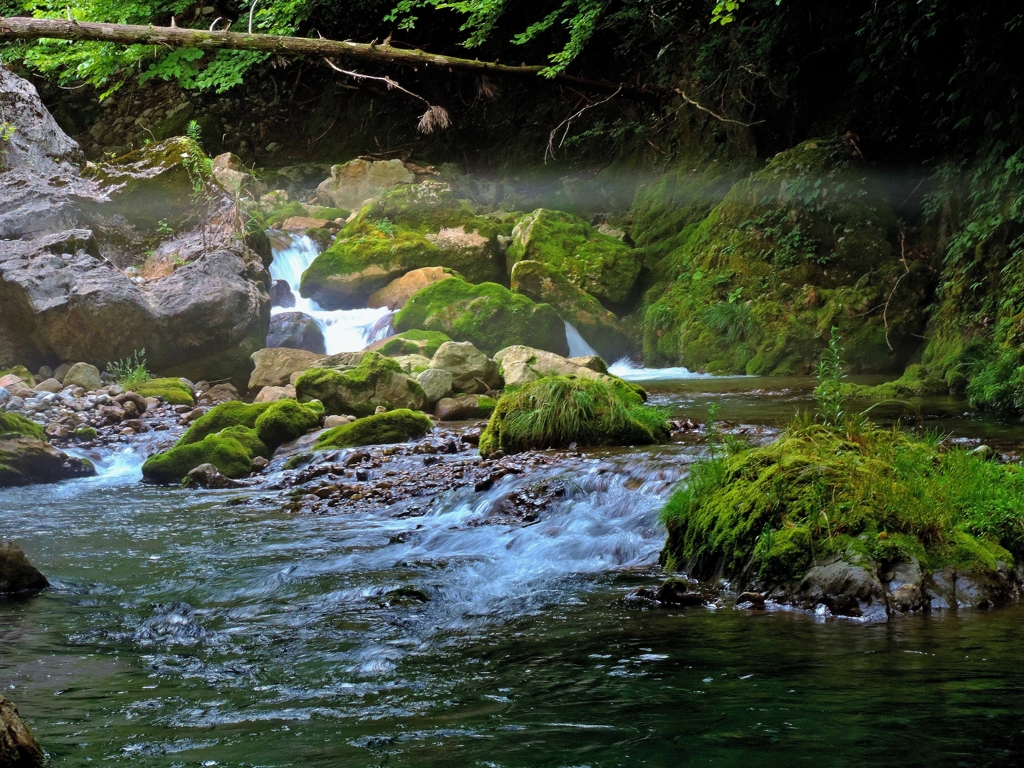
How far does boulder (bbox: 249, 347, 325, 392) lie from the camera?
44.2 ft

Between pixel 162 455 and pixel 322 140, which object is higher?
pixel 322 140

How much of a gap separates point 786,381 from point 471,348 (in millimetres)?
4459

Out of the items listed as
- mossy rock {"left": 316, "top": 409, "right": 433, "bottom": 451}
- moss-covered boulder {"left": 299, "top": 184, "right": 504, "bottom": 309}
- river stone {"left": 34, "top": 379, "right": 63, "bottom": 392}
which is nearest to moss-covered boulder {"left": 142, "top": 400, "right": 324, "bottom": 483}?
mossy rock {"left": 316, "top": 409, "right": 433, "bottom": 451}

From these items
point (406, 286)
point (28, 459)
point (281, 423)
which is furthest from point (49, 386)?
point (406, 286)

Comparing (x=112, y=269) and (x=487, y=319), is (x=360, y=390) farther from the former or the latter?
(x=112, y=269)

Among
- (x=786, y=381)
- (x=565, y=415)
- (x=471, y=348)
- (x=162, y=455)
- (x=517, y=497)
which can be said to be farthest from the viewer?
(x=786, y=381)

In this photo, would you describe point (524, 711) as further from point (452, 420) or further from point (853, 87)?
point (853, 87)

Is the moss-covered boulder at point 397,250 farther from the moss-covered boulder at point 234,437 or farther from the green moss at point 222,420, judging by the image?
the green moss at point 222,420

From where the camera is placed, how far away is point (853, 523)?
14.2 feet

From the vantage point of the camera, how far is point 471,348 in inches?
467

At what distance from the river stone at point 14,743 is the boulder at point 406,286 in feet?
46.3

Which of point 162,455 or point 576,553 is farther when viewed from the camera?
point 162,455

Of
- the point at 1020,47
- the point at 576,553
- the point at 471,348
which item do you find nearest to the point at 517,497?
the point at 576,553

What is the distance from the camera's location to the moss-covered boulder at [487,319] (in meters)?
14.9
